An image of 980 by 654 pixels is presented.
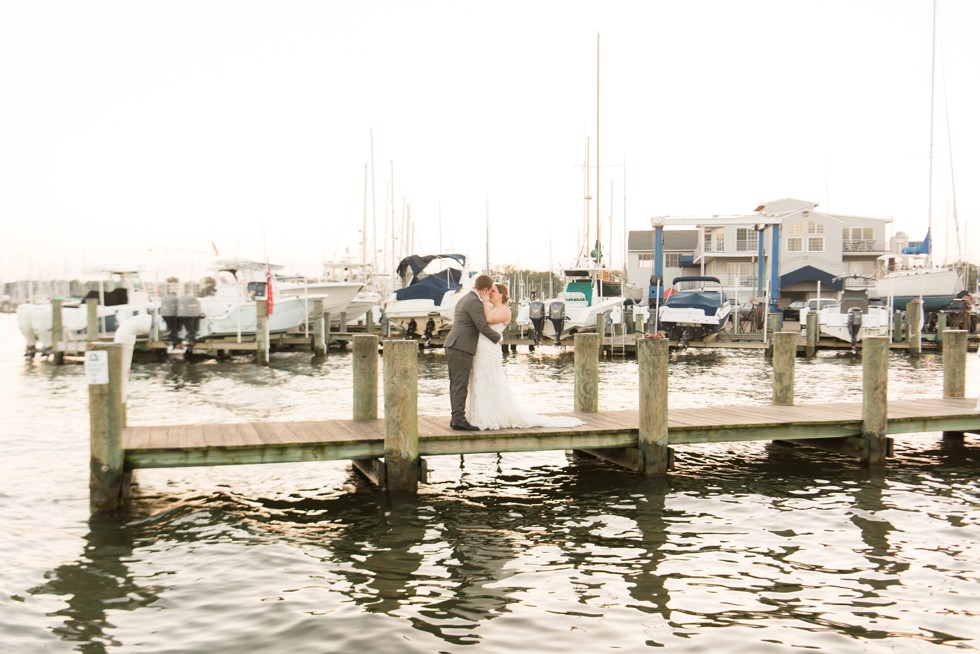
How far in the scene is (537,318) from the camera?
3444 cm

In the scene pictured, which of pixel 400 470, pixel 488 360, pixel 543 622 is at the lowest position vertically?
pixel 543 622

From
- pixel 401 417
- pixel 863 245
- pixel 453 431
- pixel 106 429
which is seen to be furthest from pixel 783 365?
pixel 863 245

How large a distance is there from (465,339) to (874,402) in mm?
5878

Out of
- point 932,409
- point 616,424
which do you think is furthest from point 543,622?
point 932,409

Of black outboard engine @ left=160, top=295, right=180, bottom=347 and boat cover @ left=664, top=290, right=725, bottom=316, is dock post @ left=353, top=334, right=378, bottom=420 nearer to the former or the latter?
black outboard engine @ left=160, top=295, right=180, bottom=347

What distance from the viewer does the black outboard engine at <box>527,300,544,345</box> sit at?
113ft

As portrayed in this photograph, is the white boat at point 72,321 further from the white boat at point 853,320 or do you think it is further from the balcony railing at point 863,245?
the balcony railing at point 863,245

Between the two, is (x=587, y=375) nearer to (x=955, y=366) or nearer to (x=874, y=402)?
(x=874, y=402)

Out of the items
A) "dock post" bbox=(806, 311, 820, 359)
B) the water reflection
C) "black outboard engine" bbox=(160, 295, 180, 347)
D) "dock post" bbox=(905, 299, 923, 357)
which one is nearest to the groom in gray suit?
the water reflection

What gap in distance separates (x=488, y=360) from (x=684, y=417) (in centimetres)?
330

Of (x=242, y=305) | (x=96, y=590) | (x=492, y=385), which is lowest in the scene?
(x=96, y=590)

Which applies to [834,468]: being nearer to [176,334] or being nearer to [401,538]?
[401,538]

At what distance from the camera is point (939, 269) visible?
4131 centimetres

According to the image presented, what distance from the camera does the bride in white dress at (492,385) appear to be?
1046 cm
